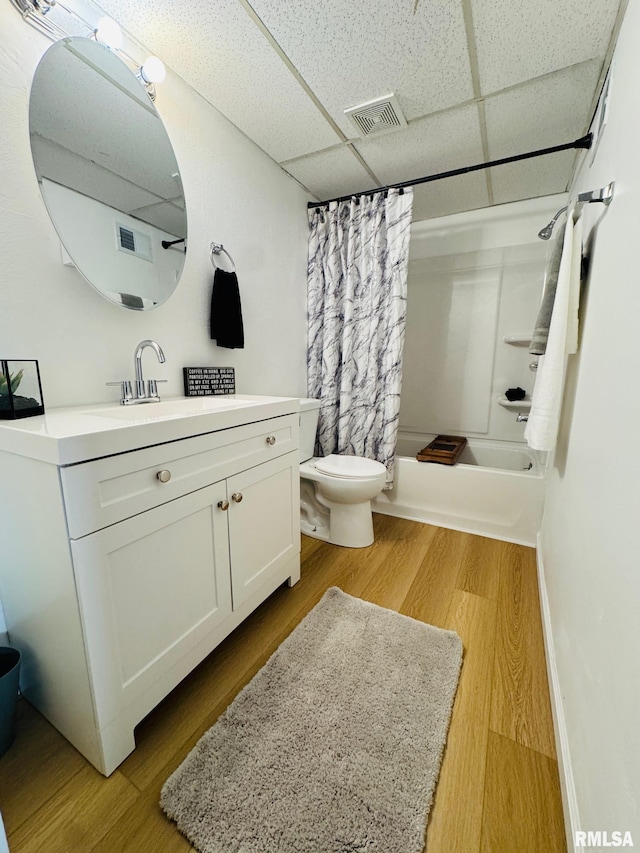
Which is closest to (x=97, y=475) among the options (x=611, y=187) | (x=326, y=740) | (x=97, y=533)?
(x=97, y=533)

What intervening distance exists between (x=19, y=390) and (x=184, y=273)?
2.76 ft


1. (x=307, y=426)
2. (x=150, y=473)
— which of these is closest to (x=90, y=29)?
(x=150, y=473)

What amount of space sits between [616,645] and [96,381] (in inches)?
62.2

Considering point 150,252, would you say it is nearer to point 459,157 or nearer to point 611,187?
point 611,187

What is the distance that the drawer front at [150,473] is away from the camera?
0.74 m

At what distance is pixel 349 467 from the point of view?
1.93 meters

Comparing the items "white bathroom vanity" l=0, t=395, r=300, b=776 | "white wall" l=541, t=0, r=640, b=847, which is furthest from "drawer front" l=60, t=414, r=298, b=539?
"white wall" l=541, t=0, r=640, b=847

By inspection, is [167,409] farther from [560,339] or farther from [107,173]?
[560,339]

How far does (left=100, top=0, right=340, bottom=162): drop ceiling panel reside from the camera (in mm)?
1139

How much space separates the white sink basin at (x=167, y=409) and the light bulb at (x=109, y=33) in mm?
1177

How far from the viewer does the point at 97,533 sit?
0.77 meters

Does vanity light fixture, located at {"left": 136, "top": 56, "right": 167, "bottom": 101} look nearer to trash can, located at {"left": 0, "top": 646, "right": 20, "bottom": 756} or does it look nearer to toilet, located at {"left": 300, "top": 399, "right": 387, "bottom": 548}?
toilet, located at {"left": 300, "top": 399, "right": 387, "bottom": 548}

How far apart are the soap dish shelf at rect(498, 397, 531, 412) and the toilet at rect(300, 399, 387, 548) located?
1322mm

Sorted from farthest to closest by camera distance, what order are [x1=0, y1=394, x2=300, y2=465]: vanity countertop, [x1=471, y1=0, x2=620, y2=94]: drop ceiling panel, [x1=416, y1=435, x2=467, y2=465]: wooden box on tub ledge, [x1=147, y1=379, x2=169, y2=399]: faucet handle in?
1. [x1=416, y1=435, x2=467, y2=465]: wooden box on tub ledge
2. [x1=147, y1=379, x2=169, y2=399]: faucet handle
3. [x1=471, y1=0, x2=620, y2=94]: drop ceiling panel
4. [x1=0, y1=394, x2=300, y2=465]: vanity countertop
